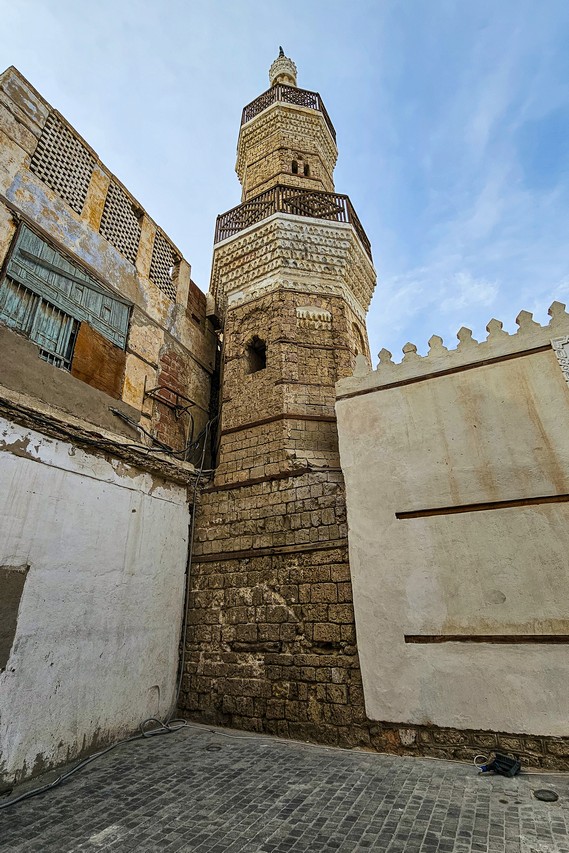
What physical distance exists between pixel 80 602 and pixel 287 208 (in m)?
7.38

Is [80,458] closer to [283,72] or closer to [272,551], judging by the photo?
[272,551]

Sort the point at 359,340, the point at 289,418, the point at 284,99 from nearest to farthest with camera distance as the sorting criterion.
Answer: the point at 289,418 < the point at 359,340 < the point at 284,99

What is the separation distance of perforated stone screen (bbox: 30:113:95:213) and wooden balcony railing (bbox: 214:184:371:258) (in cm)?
270

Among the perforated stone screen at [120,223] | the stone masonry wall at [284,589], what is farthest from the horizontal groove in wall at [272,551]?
the perforated stone screen at [120,223]

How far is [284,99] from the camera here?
35.5 feet

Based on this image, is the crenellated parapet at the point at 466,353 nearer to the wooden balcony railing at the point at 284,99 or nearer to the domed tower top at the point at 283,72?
the wooden balcony railing at the point at 284,99

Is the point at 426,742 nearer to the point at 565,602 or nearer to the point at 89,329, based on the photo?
the point at 565,602

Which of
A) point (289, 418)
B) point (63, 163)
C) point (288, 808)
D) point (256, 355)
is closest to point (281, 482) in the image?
point (289, 418)

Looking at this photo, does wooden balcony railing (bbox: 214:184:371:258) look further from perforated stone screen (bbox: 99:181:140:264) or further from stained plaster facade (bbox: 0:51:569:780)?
perforated stone screen (bbox: 99:181:140:264)

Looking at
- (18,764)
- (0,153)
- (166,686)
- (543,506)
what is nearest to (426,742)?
(543,506)

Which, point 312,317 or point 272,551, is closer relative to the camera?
point 272,551

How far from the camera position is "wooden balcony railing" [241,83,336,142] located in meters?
10.9

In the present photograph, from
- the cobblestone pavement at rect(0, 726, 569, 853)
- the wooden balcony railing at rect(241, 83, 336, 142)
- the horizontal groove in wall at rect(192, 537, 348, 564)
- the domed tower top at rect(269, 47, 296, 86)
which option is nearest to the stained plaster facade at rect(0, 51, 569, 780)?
the horizontal groove in wall at rect(192, 537, 348, 564)

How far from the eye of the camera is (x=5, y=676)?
3.59 m
